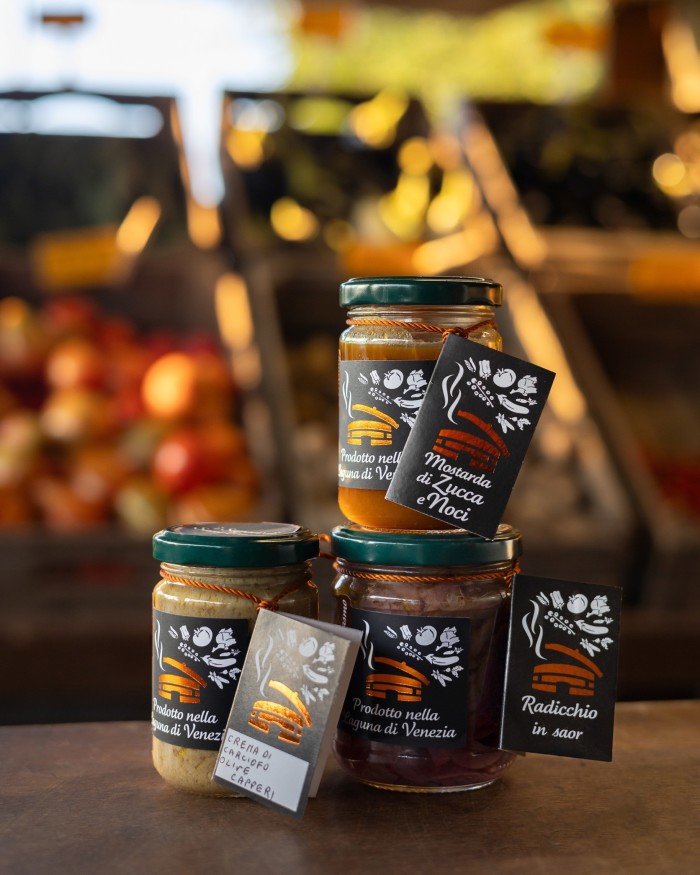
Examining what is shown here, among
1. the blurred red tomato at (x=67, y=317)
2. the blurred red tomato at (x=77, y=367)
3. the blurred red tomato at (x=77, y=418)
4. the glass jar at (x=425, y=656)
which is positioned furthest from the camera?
the blurred red tomato at (x=67, y=317)

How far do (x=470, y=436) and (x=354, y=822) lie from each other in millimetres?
341

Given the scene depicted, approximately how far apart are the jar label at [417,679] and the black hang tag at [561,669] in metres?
0.05

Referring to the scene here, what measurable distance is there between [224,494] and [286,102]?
1537 mm

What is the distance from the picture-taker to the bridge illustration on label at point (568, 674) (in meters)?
0.90

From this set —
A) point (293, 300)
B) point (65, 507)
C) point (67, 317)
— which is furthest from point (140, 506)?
point (293, 300)

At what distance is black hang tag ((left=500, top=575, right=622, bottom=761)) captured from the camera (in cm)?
90

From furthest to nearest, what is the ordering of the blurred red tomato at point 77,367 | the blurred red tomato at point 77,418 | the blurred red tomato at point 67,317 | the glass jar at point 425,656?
1. the blurred red tomato at point 67,317
2. the blurred red tomato at point 77,367
3. the blurred red tomato at point 77,418
4. the glass jar at point 425,656

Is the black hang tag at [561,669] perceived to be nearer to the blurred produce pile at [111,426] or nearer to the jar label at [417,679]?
the jar label at [417,679]

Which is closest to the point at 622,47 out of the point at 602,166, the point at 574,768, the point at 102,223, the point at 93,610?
the point at 602,166

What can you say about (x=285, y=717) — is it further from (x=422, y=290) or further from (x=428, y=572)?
(x=422, y=290)

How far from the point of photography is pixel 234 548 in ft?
2.88

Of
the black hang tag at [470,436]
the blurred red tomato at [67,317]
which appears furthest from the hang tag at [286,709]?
the blurred red tomato at [67,317]

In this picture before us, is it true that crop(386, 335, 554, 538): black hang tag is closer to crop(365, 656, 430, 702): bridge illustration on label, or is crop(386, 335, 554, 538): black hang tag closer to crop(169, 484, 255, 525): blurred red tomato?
crop(365, 656, 430, 702): bridge illustration on label

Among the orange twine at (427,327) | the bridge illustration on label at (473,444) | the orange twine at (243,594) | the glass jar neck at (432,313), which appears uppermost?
the glass jar neck at (432,313)
